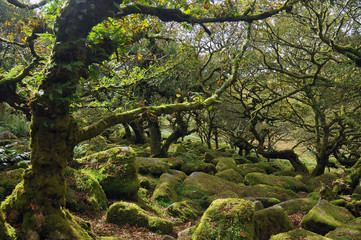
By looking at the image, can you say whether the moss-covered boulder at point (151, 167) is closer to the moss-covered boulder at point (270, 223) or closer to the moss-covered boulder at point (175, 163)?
the moss-covered boulder at point (175, 163)

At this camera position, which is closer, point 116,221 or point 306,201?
point 116,221

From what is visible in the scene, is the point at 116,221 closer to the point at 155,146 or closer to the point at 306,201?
the point at 306,201

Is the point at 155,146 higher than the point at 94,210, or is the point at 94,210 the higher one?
the point at 155,146

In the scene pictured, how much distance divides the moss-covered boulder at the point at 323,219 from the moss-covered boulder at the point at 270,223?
0.86m

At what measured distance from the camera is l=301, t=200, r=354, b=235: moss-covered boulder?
6.71m

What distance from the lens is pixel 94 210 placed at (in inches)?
262

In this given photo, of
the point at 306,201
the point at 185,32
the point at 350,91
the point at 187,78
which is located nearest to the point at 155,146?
the point at 187,78

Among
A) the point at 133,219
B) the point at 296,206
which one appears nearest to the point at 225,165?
the point at 296,206

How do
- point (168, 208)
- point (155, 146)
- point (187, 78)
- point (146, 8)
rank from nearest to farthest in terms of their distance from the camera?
point (146, 8) → point (168, 208) → point (187, 78) → point (155, 146)

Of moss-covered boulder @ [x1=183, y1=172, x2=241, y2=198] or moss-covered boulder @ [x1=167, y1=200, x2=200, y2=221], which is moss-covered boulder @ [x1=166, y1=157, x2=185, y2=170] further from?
moss-covered boulder @ [x1=167, y1=200, x2=200, y2=221]

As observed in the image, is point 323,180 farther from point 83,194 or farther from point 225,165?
point 83,194

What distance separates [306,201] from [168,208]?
5.33m

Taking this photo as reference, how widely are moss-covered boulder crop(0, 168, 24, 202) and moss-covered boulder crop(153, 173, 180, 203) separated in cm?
473

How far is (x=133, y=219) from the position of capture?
21.2ft
